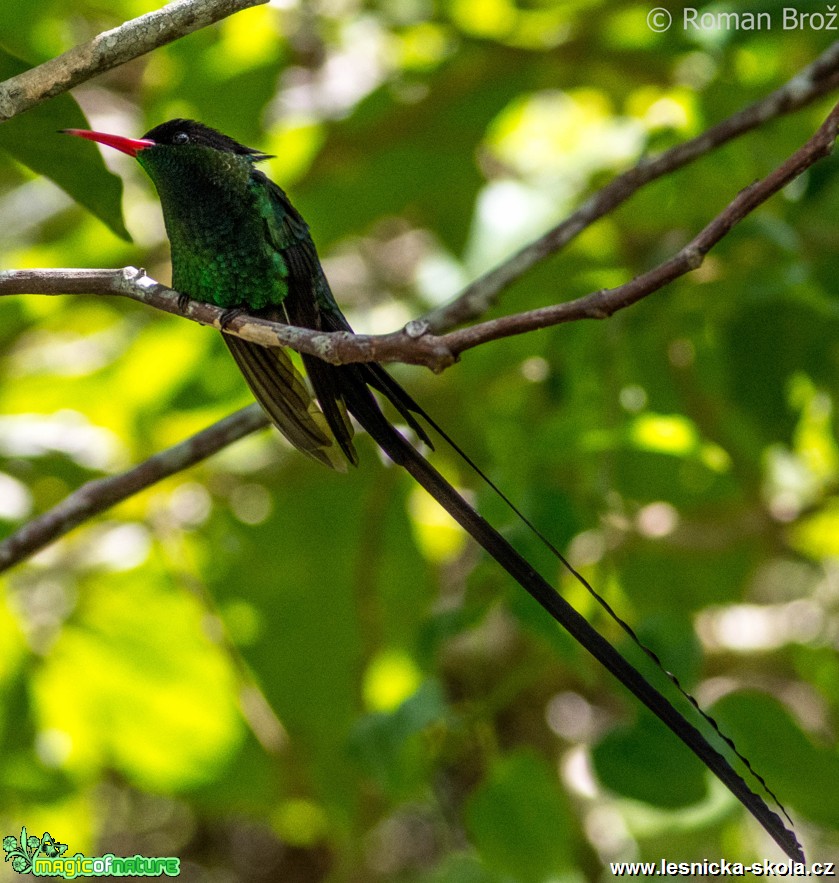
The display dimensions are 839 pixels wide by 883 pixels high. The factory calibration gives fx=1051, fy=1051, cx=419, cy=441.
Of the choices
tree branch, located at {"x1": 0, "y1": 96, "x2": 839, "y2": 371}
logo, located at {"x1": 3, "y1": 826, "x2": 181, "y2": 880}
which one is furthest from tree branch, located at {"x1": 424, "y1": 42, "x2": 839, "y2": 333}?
logo, located at {"x1": 3, "y1": 826, "x2": 181, "y2": 880}

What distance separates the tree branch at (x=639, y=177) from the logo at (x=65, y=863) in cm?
146

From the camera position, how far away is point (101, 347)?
10.5 ft

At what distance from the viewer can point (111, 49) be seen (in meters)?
1.33

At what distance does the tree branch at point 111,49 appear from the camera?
1313 millimetres

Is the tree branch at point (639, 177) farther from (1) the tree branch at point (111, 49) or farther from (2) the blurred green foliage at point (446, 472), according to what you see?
(1) the tree branch at point (111, 49)

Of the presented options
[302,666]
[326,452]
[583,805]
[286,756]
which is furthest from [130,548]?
[583,805]

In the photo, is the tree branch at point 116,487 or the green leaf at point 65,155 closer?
the green leaf at point 65,155

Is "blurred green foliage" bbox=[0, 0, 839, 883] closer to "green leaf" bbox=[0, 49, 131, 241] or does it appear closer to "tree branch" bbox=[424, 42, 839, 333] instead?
"tree branch" bbox=[424, 42, 839, 333]

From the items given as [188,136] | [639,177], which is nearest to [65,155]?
[188,136]

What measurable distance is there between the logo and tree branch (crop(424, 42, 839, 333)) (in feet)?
4.80

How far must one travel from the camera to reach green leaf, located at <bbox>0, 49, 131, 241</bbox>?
163 centimetres

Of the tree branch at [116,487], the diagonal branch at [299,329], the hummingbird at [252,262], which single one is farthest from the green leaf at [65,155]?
the tree branch at [116,487]

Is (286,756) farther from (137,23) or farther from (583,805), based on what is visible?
(137,23)

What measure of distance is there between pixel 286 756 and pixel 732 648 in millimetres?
1377
